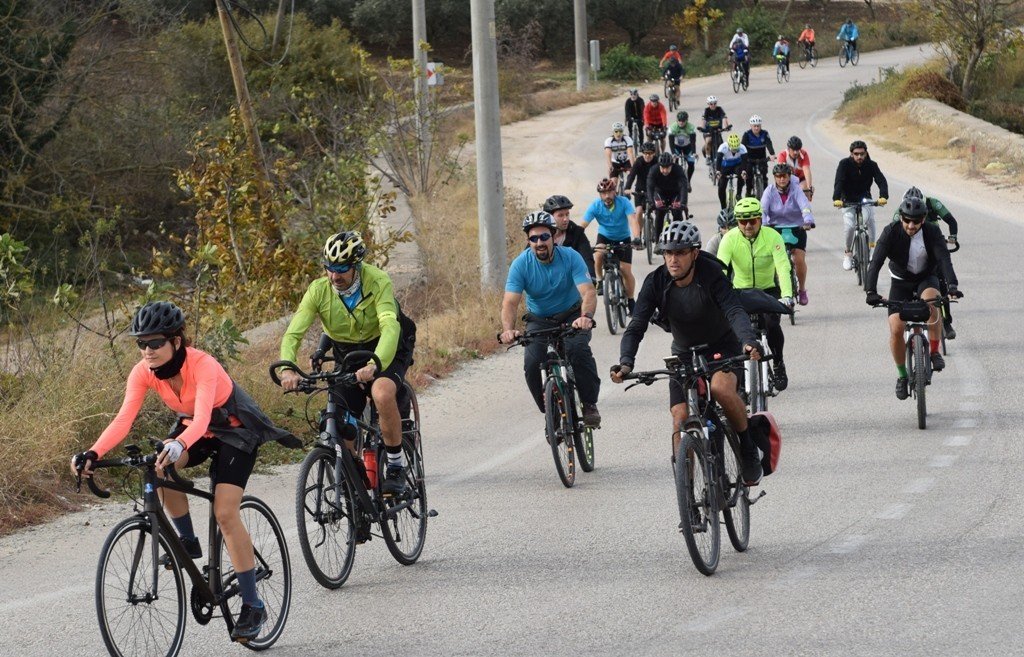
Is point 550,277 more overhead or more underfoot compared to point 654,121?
more overhead

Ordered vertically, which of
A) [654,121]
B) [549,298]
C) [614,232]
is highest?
[549,298]

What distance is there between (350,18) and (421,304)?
5113cm

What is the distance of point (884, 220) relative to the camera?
87.8ft

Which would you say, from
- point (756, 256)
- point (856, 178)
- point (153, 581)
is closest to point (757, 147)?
point (856, 178)

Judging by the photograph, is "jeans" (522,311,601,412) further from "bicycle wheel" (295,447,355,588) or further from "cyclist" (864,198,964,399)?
"bicycle wheel" (295,447,355,588)

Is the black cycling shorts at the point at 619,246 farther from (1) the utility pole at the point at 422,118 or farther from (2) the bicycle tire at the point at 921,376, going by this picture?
(1) the utility pole at the point at 422,118

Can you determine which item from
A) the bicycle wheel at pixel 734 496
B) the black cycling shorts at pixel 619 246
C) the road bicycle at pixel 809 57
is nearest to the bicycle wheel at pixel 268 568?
the bicycle wheel at pixel 734 496

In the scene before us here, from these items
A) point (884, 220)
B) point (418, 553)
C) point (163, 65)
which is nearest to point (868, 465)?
point (418, 553)

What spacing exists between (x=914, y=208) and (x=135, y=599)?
820 cm

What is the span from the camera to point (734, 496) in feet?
27.2

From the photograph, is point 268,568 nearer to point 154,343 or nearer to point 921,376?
Answer: point 154,343

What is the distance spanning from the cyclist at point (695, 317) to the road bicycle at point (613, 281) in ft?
28.1

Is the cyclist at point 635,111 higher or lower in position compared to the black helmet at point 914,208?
lower

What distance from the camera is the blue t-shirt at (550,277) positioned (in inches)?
435
